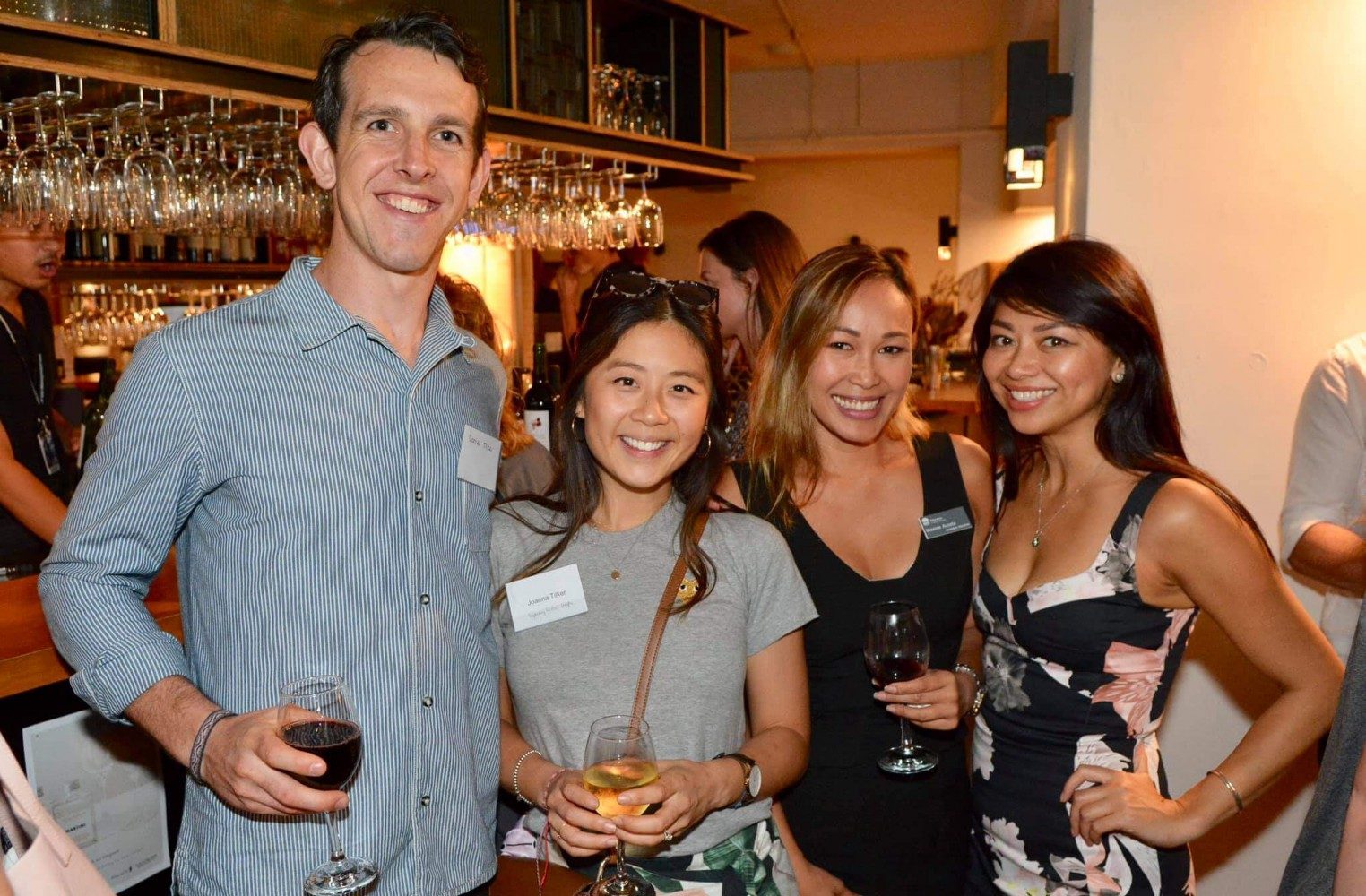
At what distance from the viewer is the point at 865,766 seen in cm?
228

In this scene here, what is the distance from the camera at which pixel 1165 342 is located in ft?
9.96

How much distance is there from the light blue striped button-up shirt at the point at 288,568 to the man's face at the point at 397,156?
0.45 feet

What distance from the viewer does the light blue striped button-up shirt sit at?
1.64 meters

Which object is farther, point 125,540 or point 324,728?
point 125,540

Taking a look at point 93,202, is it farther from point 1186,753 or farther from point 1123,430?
point 1186,753

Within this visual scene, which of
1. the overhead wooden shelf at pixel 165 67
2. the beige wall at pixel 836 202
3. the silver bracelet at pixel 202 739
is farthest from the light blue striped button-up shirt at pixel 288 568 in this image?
the beige wall at pixel 836 202

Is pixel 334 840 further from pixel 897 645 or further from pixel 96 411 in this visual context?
pixel 96 411

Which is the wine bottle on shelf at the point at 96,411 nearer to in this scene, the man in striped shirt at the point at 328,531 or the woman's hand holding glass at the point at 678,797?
the man in striped shirt at the point at 328,531

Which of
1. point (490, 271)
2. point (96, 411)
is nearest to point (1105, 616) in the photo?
point (96, 411)

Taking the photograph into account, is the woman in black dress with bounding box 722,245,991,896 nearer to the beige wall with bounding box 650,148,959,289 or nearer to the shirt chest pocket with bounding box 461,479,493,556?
the shirt chest pocket with bounding box 461,479,493,556

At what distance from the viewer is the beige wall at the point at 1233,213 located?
2.91m

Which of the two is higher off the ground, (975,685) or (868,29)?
(868,29)

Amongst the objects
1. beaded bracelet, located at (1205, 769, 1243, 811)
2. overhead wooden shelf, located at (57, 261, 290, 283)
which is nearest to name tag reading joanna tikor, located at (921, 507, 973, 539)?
beaded bracelet, located at (1205, 769, 1243, 811)

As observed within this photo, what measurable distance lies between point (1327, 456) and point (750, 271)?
6.04ft
